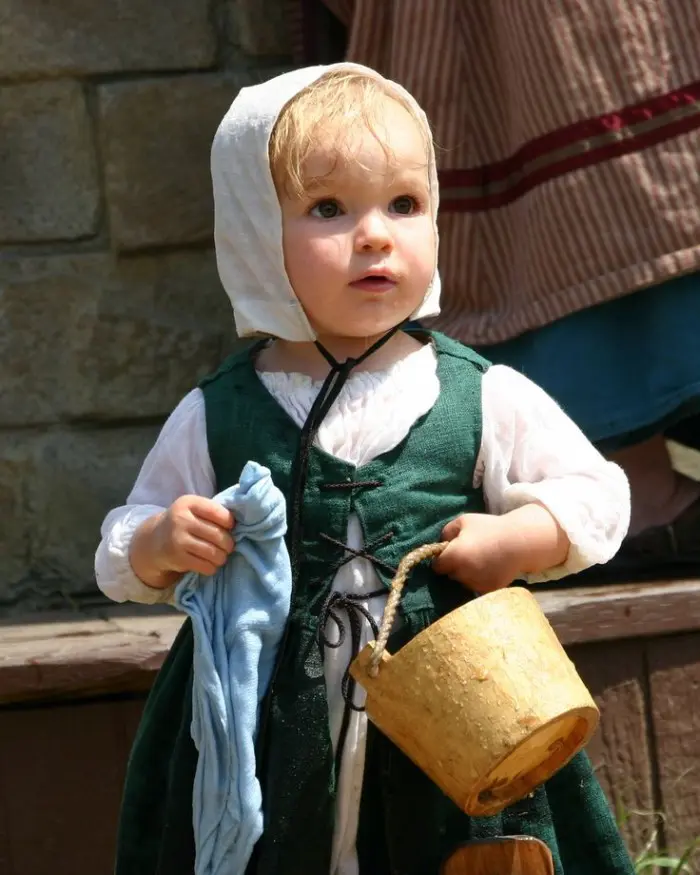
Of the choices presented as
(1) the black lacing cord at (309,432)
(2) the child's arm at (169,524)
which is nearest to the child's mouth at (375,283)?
(1) the black lacing cord at (309,432)

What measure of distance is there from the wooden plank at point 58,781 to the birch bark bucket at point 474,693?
3.06 ft

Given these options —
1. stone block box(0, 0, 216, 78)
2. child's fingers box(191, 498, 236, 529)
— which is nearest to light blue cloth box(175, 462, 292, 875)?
child's fingers box(191, 498, 236, 529)

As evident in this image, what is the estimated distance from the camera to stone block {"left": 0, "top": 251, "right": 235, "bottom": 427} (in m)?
3.21

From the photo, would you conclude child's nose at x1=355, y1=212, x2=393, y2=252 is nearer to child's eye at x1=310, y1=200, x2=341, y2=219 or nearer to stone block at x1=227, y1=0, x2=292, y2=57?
child's eye at x1=310, y1=200, x2=341, y2=219

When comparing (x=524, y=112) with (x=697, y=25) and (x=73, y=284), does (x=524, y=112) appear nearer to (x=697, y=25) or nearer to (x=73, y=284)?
(x=697, y=25)

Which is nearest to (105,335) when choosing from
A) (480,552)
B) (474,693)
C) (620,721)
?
(620,721)

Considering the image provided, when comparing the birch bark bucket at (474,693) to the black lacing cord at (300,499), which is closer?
the birch bark bucket at (474,693)

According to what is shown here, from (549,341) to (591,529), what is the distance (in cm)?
88

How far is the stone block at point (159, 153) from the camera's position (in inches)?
125

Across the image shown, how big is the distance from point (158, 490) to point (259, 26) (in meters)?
1.47

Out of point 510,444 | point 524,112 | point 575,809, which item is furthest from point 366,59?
point 575,809

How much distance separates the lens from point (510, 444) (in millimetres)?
2000

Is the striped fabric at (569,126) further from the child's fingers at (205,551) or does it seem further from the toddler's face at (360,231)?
the child's fingers at (205,551)

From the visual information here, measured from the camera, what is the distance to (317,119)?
196 cm
